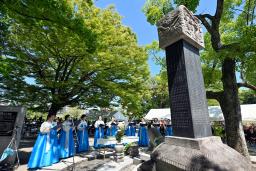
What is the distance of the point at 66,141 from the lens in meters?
9.27

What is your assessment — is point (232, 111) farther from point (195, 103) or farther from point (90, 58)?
point (90, 58)

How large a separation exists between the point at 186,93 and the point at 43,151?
5964 millimetres

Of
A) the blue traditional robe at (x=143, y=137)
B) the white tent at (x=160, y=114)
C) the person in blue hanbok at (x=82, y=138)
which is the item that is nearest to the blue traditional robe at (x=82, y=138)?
the person in blue hanbok at (x=82, y=138)

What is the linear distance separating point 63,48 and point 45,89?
4.67 meters

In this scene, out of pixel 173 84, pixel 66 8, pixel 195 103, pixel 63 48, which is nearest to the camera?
pixel 195 103

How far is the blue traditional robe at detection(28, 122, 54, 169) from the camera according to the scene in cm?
716

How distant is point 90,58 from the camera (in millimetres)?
12234

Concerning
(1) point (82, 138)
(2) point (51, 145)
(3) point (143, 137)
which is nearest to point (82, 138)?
(1) point (82, 138)

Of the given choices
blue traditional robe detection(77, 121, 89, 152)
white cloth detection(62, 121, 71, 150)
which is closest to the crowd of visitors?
blue traditional robe detection(77, 121, 89, 152)

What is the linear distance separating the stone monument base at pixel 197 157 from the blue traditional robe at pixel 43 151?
4.78 meters

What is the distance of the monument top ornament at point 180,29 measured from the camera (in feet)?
16.2

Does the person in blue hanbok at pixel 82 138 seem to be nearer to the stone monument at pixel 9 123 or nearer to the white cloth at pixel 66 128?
the white cloth at pixel 66 128

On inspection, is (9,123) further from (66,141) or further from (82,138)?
(82,138)

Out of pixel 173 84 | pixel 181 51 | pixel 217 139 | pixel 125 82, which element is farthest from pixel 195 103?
pixel 125 82
